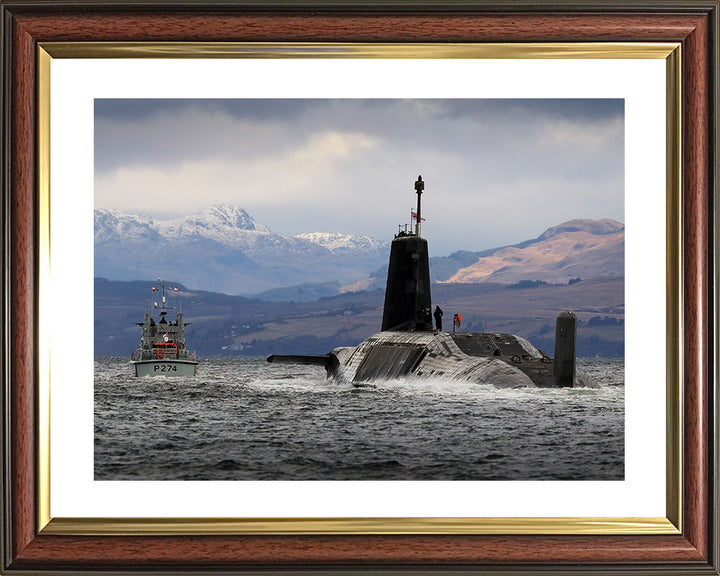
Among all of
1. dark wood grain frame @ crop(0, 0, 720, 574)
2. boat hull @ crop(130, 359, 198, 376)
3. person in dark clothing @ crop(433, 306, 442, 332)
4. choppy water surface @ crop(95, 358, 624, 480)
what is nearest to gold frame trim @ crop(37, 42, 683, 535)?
dark wood grain frame @ crop(0, 0, 720, 574)

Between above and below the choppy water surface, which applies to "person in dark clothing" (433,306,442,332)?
above

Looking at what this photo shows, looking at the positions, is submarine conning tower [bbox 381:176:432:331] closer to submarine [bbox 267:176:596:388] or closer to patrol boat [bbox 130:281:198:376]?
submarine [bbox 267:176:596:388]

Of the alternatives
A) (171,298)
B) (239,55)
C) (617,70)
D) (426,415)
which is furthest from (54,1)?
(171,298)

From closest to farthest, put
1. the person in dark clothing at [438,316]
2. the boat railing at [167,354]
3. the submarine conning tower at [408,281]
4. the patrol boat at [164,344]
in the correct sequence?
the patrol boat at [164,344], the person in dark clothing at [438,316], the boat railing at [167,354], the submarine conning tower at [408,281]

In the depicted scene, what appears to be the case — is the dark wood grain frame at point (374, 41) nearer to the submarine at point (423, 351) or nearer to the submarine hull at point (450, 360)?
the submarine at point (423, 351)

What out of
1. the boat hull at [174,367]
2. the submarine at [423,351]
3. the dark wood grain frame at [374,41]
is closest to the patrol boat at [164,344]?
the boat hull at [174,367]
